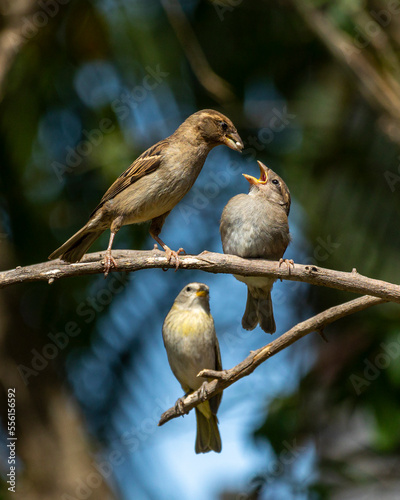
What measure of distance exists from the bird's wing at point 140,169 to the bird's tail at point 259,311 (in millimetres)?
1226

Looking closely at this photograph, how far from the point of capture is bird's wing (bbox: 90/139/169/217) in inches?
183

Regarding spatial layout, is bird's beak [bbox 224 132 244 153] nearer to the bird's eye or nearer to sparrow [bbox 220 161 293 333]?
the bird's eye

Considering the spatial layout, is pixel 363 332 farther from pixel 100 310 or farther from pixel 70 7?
pixel 70 7

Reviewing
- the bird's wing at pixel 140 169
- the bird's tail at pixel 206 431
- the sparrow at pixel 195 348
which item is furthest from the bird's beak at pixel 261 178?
the bird's tail at pixel 206 431

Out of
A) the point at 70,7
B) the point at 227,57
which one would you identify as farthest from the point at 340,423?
the point at 70,7

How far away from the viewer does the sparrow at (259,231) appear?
15.8 ft

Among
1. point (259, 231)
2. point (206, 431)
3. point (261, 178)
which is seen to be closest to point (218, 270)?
point (259, 231)

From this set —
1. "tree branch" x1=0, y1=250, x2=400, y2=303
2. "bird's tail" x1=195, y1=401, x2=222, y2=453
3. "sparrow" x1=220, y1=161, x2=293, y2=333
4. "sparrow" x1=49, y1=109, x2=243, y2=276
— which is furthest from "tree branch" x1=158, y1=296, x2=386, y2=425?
"bird's tail" x1=195, y1=401, x2=222, y2=453

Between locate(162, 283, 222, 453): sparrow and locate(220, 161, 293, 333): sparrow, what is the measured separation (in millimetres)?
685

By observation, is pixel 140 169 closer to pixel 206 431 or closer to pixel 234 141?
pixel 234 141

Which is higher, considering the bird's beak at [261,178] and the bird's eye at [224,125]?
the bird's eye at [224,125]

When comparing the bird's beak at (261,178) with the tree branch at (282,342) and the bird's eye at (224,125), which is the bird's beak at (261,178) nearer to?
the bird's eye at (224,125)

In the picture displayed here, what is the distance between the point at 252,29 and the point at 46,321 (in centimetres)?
386

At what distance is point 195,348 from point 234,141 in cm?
180
